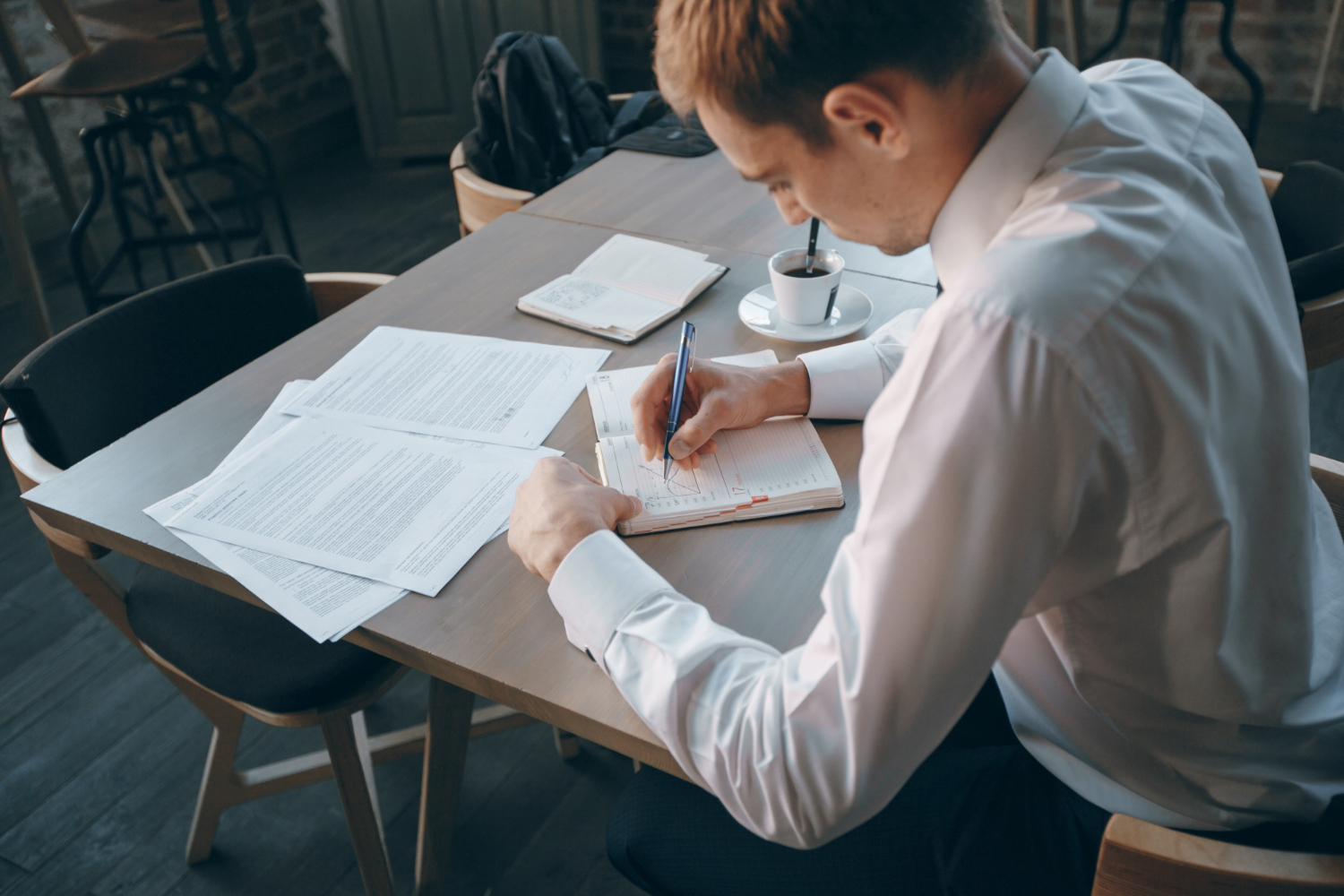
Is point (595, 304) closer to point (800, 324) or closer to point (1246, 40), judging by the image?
point (800, 324)

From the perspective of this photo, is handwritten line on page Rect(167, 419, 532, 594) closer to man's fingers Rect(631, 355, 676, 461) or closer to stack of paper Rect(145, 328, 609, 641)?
stack of paper Rect(145, 328, 609, 641)

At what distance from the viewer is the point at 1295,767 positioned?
78cm

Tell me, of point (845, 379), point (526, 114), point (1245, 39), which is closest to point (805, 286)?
point (845, 379)

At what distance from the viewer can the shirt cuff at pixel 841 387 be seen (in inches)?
43.4

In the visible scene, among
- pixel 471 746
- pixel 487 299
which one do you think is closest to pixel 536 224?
pixel 487 299

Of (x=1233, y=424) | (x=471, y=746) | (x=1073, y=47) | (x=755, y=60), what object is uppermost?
(x=755, y=60)

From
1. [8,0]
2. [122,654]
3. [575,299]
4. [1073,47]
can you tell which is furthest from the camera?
[1073,47]

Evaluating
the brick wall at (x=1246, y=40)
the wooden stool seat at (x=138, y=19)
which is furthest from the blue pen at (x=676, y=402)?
the brick wall at (x=1246, y=40)

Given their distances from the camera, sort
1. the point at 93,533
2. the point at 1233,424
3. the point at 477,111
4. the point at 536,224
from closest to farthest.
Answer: the point at 1233,424
the point at 93,533
the point at 536,224
the point at 477,111

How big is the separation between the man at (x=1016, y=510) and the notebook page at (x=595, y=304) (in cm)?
48

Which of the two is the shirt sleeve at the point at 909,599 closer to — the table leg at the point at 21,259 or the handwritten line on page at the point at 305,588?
the handwritten line on page at the point at 305,588

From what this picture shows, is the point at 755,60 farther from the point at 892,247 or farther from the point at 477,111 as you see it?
the point at 477,111

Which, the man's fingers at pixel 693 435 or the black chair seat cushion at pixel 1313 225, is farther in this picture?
the black chair seat cushion at pixel 1313 225

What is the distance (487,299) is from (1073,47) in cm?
324
